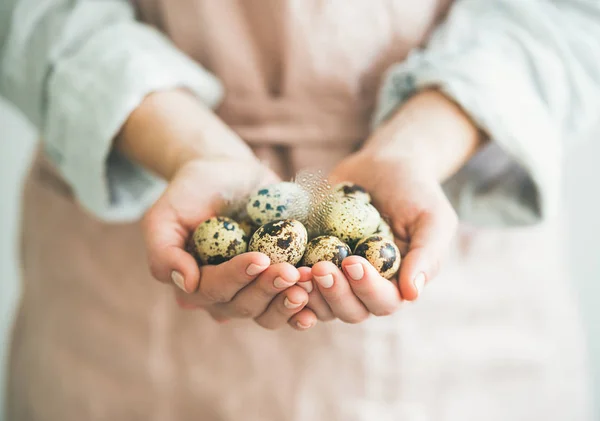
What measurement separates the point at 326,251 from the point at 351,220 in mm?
51

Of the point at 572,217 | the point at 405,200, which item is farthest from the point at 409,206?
the point at 572,217


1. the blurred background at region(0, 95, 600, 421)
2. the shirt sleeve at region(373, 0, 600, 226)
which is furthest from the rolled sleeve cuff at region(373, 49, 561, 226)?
the blurred background at region(0, 95, 600, 421)

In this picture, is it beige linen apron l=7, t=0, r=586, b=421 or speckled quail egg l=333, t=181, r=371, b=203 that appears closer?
speckled quail egg l=333, t=181, r=371, b=203

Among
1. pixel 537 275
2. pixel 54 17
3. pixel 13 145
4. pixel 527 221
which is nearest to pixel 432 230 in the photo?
pixel 527 221

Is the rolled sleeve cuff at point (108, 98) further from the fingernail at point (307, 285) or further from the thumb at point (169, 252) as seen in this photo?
the fingernail at point (307, 285)

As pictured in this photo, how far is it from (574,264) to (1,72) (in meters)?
1.07

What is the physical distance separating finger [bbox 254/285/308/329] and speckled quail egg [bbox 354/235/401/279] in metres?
0.07

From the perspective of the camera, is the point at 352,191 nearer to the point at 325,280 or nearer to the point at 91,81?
the point at 325,280

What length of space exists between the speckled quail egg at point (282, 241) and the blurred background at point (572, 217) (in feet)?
2.51

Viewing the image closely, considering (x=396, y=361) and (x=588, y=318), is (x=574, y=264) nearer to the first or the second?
(x=588, y=318)

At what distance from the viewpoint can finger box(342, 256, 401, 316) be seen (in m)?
0.41

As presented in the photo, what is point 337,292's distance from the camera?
423mm

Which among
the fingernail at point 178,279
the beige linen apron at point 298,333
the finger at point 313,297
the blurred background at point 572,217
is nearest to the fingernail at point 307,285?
the finger at point 313,297

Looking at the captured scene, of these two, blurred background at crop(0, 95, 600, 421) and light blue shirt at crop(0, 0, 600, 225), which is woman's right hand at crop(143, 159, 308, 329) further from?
blurred background at crop(0, 95, 600, 421)
